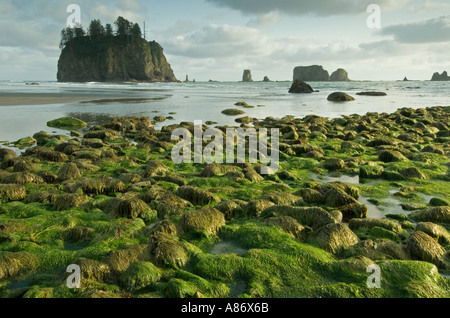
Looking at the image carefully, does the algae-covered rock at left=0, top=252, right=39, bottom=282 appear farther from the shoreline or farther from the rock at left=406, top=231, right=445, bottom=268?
the shoreline

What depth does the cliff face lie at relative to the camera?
112000 mm

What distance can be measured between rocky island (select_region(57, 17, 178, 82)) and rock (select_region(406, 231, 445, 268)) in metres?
118

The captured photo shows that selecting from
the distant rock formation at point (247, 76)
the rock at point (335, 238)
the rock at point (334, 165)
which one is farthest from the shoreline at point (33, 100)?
the distant rock formation at point (247, 76)

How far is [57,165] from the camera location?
10.8m

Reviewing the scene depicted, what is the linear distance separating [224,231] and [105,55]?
117 metres

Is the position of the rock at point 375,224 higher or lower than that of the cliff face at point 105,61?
lower

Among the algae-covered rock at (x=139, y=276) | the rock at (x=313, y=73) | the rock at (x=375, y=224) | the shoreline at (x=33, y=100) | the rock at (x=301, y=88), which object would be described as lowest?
the algae-covered rock at (x=139, y=276)

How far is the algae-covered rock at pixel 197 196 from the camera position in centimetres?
763

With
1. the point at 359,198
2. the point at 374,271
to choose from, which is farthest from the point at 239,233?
the point at 359,198

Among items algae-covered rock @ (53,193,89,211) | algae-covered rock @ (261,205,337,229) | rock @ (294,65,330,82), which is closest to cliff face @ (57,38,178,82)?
rock @ (294,65,330,82)

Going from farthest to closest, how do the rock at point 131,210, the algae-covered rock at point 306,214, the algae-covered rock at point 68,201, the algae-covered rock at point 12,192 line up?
the algae-covered rock at point 12,192
the algae-covered rock at point 68,201
the rock at point 131,210
the algae-covered rock at point 306,214

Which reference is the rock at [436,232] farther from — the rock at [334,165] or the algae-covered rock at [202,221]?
the rock at [334,165]

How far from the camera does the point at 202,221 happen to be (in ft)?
20.5
